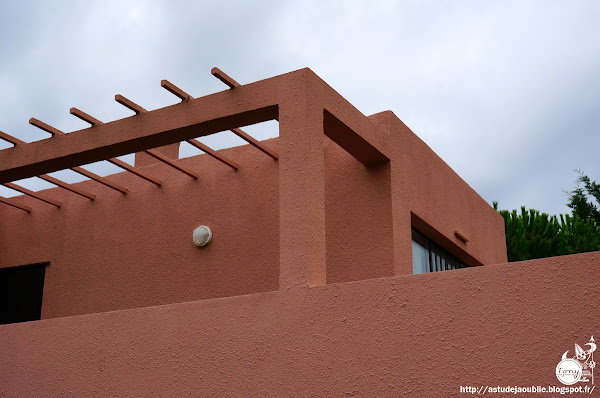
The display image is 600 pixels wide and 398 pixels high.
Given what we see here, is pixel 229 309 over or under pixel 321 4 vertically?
under

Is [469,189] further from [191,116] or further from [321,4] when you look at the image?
[321,4]

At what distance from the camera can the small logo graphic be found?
4551 mm

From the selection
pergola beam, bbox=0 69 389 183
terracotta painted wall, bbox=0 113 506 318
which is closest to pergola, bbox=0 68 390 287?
pergola beam, bbox=0 69 389 183

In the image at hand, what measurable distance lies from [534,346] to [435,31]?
1344 centimetres

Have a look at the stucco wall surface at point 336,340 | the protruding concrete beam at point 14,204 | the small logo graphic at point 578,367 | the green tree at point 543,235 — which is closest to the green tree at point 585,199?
the green tree at point 543,235

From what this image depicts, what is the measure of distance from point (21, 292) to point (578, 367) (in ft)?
26.8

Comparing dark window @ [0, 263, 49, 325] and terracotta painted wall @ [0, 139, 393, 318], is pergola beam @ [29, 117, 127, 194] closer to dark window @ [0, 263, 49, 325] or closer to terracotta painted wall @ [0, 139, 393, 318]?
terracotta painted wall @ [0, 139, 393, 318]

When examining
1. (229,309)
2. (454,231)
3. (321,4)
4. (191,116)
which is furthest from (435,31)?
(229,309)

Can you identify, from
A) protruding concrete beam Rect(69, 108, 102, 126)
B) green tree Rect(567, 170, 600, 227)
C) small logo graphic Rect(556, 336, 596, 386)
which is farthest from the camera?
green tree Rect(567, 170, 600, 227)

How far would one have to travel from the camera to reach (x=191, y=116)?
7.18m

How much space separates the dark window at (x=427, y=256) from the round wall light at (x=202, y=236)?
2423 millimetres

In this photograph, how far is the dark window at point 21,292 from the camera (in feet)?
34.0

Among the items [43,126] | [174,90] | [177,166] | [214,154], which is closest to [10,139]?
[43,126]

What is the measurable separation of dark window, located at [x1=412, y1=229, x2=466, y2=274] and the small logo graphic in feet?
14.2
